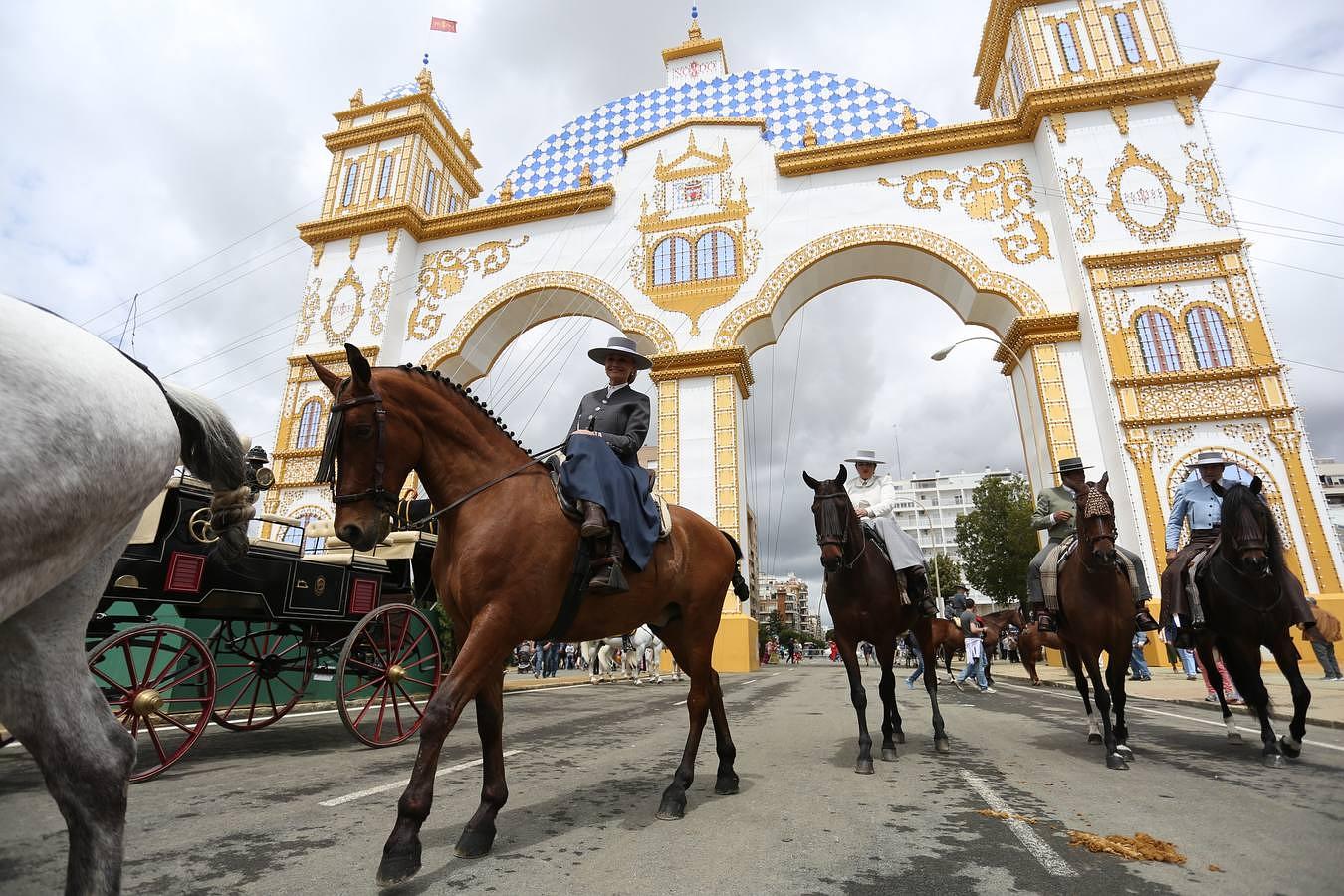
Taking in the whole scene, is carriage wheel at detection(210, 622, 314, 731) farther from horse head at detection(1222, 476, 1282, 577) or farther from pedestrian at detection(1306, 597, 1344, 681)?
pedestrian at detection(1306, 597, 1344, 681)

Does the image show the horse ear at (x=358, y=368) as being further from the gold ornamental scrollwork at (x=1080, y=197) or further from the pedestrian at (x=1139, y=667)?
the gold ornamental scrollwork at (x=1080, y=197)

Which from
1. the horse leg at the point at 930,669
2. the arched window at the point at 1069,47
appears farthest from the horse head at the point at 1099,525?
the arched window at the point at 1069,47

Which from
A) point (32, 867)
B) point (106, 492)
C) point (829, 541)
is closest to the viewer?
point (106, 492)

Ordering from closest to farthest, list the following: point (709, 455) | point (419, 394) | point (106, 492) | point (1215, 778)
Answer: point (106, 492), point (419, 394), point (1215, 778), point (709, 455)

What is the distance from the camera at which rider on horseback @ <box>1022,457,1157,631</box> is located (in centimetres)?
543

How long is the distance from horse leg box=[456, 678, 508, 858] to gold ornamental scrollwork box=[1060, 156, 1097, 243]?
56.2ft

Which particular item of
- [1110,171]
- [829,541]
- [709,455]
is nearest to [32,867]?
[829,541]

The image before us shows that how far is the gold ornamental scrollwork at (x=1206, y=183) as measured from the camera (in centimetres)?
1484

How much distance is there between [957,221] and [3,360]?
18.6 meters

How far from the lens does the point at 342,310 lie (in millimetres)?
19375

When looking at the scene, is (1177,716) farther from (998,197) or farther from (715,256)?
(715,256)

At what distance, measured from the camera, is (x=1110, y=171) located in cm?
1568

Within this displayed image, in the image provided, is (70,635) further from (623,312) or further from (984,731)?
(623,312)

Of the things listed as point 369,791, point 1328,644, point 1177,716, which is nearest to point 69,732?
point 369,791
